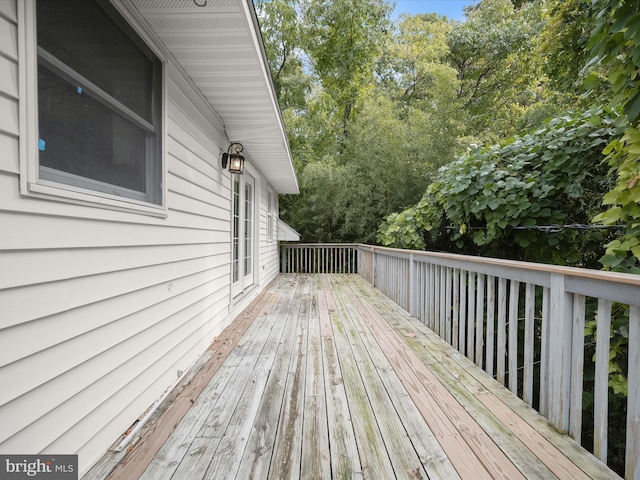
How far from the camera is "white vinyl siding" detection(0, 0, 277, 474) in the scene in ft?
3.38

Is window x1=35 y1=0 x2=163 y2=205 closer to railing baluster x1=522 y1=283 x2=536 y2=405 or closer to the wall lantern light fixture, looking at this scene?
the wall lantern light fixture

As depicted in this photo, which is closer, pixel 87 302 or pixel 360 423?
pixel 87 302

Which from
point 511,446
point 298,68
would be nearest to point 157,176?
point 511,446

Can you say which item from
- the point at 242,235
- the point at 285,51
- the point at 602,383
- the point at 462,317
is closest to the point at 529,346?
the point at 602,383

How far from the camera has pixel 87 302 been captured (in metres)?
1.36

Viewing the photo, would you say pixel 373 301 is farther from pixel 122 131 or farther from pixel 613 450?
pixel 122 131

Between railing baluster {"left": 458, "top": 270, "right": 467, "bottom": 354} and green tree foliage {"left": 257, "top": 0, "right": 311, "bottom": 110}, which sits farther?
green tree foliage {"left": 257, "top": 0, "right": 311, "bottom": 110}

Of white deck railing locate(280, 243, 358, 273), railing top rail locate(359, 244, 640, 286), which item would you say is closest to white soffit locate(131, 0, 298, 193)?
railing top rail locate(359, 244, 640, 286)

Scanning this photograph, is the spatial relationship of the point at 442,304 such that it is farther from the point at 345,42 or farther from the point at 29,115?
the point at 345,42

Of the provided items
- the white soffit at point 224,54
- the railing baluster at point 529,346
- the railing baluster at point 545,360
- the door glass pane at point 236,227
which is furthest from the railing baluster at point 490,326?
the door glass pane at point 236,227

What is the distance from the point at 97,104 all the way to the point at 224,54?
990mm

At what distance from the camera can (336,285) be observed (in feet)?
21.3

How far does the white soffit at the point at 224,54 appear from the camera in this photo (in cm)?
170

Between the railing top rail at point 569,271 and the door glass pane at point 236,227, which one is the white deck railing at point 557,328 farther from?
the door glass pane at point 236,227
